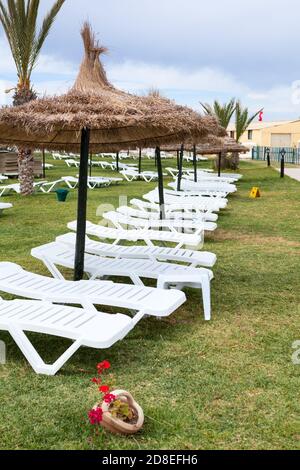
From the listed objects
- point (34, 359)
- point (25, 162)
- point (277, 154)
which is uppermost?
point (277, 154)

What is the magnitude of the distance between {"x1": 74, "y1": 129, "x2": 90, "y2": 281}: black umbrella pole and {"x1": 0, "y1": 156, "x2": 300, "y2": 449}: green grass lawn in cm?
101

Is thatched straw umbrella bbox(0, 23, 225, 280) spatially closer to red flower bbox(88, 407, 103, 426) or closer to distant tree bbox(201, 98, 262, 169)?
Answer: red flower bbox(88, 407, 103, 426)

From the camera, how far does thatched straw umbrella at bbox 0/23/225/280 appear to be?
179 inches

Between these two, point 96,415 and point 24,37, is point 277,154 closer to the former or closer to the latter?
point 24,37

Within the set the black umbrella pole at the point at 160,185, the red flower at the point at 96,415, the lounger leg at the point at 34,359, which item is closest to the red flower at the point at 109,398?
the red flower at the point at 96,415

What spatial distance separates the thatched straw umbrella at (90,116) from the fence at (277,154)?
93.5 ft

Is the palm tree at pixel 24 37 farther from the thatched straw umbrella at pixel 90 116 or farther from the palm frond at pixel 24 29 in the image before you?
the thatched straw umbrella at pixel 90 116

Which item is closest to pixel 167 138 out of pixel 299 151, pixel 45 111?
pixel 45 111

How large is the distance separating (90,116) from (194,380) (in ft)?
7.52

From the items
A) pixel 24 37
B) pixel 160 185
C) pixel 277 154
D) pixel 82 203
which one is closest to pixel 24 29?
pixel 24 37

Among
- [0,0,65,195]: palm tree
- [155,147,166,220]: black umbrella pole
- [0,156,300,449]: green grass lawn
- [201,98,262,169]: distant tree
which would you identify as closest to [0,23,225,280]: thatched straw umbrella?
[0,156,300,449]: green grass lawn

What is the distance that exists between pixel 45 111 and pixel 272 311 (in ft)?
9.37

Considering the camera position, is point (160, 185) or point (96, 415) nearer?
point (96, 415)

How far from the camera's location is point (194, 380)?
368cm
